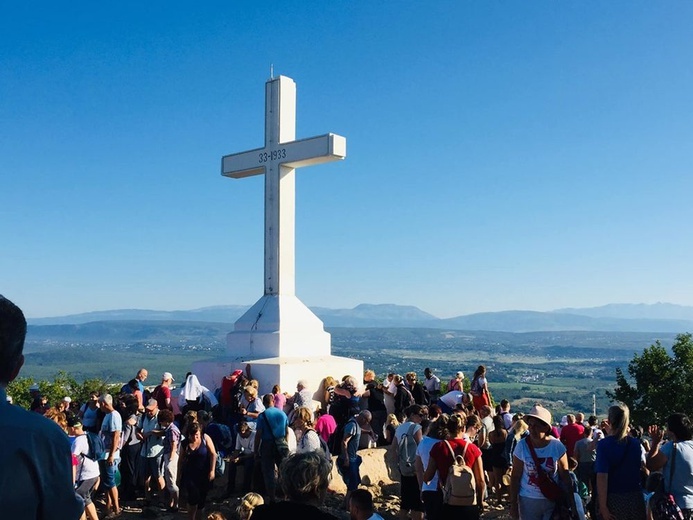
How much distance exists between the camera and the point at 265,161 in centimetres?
1244

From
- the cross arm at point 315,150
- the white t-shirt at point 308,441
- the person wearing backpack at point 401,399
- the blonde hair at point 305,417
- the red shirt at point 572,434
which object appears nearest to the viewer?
the white t-shirt at point 308,441

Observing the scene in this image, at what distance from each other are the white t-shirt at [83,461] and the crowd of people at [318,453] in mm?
14

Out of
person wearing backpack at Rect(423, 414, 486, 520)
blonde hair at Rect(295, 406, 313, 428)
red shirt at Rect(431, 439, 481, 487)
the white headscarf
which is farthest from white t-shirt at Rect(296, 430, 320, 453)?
the white headscarf

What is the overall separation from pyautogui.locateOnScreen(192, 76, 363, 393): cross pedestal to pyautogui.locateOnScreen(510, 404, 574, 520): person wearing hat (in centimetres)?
568

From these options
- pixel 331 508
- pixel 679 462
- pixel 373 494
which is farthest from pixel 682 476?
pixel 373 494

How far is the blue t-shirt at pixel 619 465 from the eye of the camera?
531 centimetres

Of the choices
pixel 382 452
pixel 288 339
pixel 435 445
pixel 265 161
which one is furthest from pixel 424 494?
pixel 265 161

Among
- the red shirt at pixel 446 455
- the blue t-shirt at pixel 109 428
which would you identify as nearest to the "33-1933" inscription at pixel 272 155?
the blue t-shirt at pixel 109 428

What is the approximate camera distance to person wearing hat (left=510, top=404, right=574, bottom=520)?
531cm

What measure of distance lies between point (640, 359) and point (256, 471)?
27.5m

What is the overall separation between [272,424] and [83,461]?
1.92 metres

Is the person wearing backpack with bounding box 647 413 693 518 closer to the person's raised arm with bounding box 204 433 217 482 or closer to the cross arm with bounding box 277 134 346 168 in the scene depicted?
the person's raised arm with bounding box 204 433 217 482

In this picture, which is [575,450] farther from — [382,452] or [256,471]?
[256,471]

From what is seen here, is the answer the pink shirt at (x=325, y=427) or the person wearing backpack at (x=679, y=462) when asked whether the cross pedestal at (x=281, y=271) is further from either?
the person wearing backpack at (x=679, y=462)
